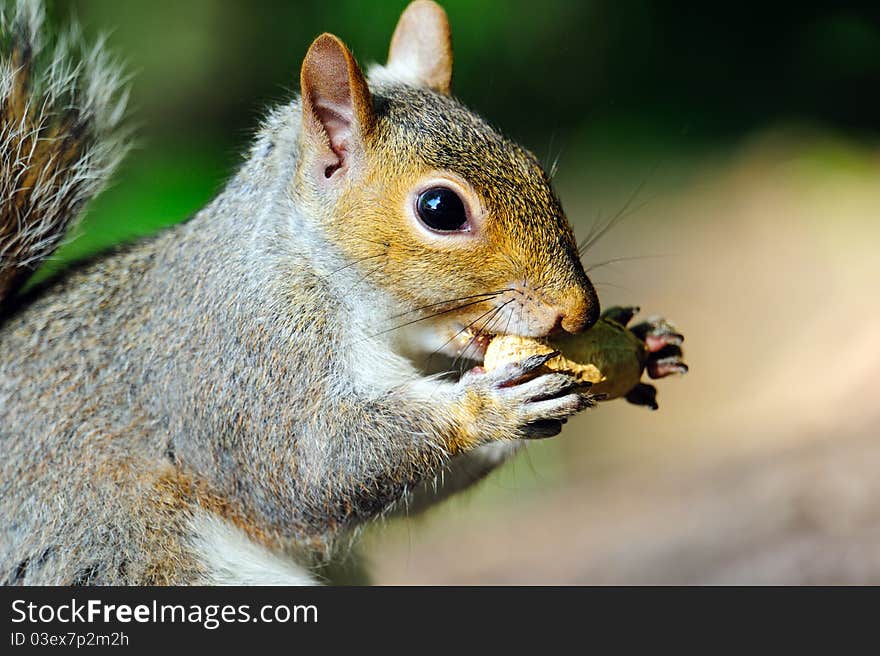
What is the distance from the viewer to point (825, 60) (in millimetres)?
4621

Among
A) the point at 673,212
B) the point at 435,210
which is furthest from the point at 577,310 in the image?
the point at 673,212

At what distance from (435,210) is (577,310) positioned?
25 cm

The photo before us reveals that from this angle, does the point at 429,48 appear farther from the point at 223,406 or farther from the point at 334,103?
the point at 223,406

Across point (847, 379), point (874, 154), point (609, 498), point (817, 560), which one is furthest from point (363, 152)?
point (874, 154)

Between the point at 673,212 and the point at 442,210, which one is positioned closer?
A: the point at 442,210

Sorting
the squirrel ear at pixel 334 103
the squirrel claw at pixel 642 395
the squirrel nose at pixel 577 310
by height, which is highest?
the squirrel ear at pixel 334 103

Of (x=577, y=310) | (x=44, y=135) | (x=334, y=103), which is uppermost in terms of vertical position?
(x=44, y=135)

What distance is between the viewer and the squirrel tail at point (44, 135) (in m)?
1.74

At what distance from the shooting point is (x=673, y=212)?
15.6ft

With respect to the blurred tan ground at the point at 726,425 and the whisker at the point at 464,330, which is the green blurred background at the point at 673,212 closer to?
the blurred tan ground at the point at 726,425

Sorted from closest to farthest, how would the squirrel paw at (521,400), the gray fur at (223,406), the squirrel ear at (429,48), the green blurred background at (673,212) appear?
the squirrel paw at (521,400), the gray fur at (223,406), the squirrel ear at (429,48), the green blurred background at (673,212)

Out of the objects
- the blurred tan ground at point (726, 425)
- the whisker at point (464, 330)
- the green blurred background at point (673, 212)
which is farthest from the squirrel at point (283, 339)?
the green blurred background at point (673, 212)

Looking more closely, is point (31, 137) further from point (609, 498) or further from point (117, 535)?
point (609, 498)

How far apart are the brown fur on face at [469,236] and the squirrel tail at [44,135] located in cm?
54
